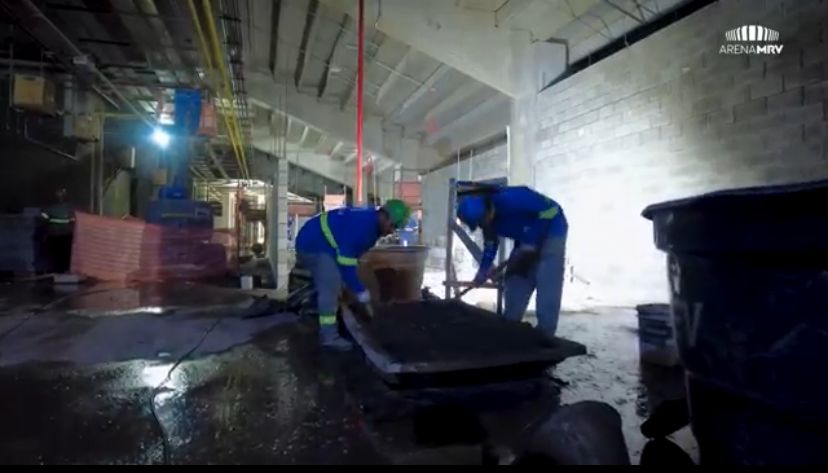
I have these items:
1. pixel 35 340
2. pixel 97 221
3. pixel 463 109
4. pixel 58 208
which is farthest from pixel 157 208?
pixel 463 109

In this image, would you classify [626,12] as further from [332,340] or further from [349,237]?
[332,340]

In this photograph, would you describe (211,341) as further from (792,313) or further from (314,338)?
(792,313)

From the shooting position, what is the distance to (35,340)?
399 centimetres

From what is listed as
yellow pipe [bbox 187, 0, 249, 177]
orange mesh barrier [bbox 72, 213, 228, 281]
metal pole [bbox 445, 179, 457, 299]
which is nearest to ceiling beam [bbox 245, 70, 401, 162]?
yellow pipe [bbox 187, 0, 249, 177]

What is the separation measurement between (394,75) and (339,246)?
763 cm

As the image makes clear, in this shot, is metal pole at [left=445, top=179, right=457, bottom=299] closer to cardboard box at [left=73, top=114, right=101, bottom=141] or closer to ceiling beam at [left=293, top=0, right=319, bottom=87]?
ceiling beam at [left=293, top=0, right=319, bottom=87]

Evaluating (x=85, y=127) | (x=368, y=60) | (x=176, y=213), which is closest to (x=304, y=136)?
(x=368, y=60)

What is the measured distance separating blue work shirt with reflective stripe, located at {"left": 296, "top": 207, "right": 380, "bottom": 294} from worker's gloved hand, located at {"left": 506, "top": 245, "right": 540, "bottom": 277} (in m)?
1.03

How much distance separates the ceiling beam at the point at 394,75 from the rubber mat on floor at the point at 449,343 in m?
6.67

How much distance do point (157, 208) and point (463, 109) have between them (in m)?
6.65

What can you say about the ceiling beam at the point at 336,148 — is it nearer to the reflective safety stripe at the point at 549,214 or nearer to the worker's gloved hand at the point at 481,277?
the worker's gloved hand at the point at 481,277

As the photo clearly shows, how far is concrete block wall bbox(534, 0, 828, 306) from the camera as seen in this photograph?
433 centimetres

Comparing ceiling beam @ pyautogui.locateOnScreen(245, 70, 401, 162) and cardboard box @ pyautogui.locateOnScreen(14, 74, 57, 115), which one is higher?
ceiling beam @ pyautogui.locateOnScreen(245, 70, 401, 162)

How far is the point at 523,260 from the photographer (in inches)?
151
